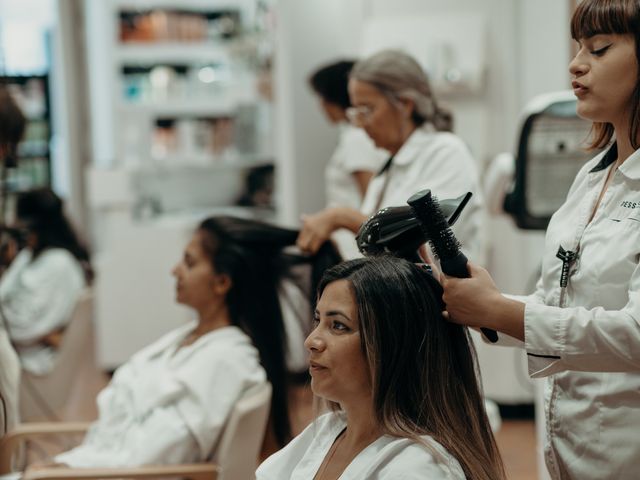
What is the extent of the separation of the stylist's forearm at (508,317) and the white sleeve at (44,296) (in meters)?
2.69

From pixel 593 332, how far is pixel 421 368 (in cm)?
27

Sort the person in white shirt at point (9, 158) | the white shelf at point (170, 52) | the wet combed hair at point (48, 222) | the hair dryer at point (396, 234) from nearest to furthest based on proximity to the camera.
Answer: the hair dryer at point (396, 234) < the person in white shirt at point (9, 158) < the wet combed hair at point (48, 222) < the white shelf at point (170, 52)

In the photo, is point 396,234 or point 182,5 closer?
point 396,234

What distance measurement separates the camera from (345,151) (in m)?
3.88

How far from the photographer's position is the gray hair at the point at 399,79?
2.71 metres

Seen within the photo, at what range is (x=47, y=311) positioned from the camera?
4164 mm

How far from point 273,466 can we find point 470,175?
1.10 m

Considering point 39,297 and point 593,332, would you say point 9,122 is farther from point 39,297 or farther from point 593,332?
point 39,297

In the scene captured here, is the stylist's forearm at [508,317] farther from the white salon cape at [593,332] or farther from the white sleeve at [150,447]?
the white sleeve at [150,447]

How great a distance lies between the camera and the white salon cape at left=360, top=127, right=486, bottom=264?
8.68 ft

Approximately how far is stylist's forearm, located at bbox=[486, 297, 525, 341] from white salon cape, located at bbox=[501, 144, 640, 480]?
0.01m

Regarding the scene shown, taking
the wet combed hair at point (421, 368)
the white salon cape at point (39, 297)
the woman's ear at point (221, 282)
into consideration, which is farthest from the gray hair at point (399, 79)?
the white salon cape at point (39, 297)

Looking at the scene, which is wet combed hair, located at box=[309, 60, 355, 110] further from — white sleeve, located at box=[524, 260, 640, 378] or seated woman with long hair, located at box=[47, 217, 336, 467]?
white sleeve, located at box=[524, 260, 640, 378]

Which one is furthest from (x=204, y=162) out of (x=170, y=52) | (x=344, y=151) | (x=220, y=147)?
(x=344, y=151)
